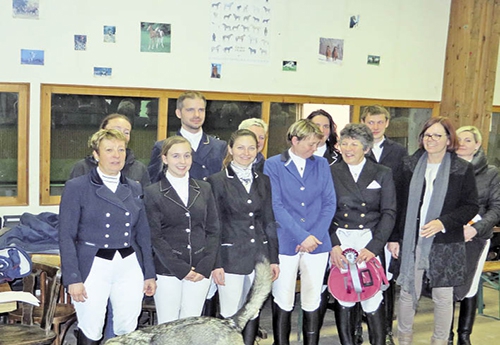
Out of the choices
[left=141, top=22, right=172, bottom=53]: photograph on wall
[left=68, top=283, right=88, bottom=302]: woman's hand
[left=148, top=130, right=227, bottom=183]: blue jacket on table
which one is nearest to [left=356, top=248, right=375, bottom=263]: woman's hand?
[left=148, top=130, right=227, bottom=183]: blue jacket on table

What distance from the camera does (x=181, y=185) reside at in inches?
148

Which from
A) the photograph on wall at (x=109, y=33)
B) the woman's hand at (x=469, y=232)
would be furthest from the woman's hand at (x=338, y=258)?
the photograph on wall at (x=109, y=33)

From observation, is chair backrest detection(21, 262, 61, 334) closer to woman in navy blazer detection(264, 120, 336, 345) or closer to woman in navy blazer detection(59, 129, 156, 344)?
woman in navy blazer detection(59, 129, 156, 344)

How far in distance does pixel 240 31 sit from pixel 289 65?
0.69 meters

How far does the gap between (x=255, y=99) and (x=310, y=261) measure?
2.79 metres

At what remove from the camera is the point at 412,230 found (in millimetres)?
4125

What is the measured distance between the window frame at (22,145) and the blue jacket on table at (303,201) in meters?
2.71

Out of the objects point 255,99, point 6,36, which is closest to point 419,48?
point 255,99

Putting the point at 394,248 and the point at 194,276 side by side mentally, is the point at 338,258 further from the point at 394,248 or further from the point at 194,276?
the point at 194,276

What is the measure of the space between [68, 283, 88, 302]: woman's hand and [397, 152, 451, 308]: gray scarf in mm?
2194

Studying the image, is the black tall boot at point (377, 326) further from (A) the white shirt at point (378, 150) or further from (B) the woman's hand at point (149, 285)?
(B) the woman's hand at point (149, 285)

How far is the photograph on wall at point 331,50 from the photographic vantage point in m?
6.63

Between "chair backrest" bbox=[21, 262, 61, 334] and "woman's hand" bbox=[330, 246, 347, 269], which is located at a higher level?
"woman's hand" bbox=[330, 246, 347, 269]

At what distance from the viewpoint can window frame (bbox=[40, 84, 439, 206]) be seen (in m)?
5.62
